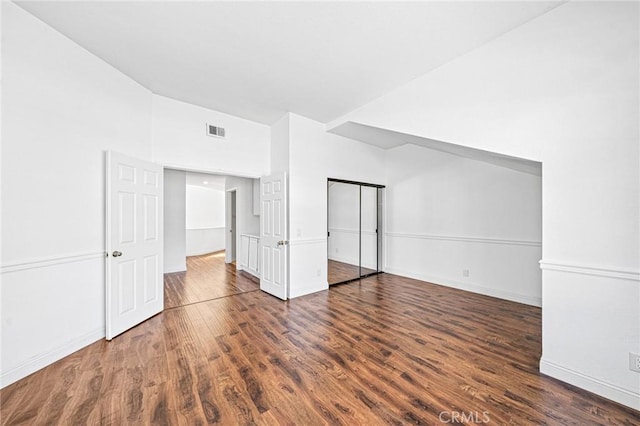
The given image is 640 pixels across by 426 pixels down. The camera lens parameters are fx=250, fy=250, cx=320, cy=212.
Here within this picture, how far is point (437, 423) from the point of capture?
5.25ft

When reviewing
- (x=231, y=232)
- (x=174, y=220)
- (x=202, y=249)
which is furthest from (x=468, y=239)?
(x=202, y=249)

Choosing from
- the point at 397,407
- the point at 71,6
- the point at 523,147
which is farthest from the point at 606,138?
the point at 71,6

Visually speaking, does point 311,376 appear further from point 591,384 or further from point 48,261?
point 48,261

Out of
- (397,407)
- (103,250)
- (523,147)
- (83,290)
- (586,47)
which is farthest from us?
(103,250)

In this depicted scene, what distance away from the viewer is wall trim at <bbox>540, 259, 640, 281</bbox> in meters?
1.73

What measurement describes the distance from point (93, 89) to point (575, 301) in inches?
192

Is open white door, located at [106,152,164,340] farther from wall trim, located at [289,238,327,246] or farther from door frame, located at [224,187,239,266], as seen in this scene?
door frame, located at [224,187,239,266]

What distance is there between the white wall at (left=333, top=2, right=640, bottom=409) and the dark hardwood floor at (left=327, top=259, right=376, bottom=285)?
339cm

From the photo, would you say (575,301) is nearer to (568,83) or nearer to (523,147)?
(523,147)

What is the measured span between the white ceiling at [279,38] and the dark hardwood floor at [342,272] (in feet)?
11.4

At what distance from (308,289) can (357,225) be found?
2046 mm

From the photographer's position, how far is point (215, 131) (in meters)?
4.00

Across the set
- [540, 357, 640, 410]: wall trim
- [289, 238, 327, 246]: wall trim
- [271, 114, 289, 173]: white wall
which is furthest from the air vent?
[540, 357, 640, 410]: wall trim

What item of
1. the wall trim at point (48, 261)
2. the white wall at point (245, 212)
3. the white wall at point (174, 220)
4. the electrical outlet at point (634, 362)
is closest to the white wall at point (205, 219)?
the white wall at point (174, 220)
